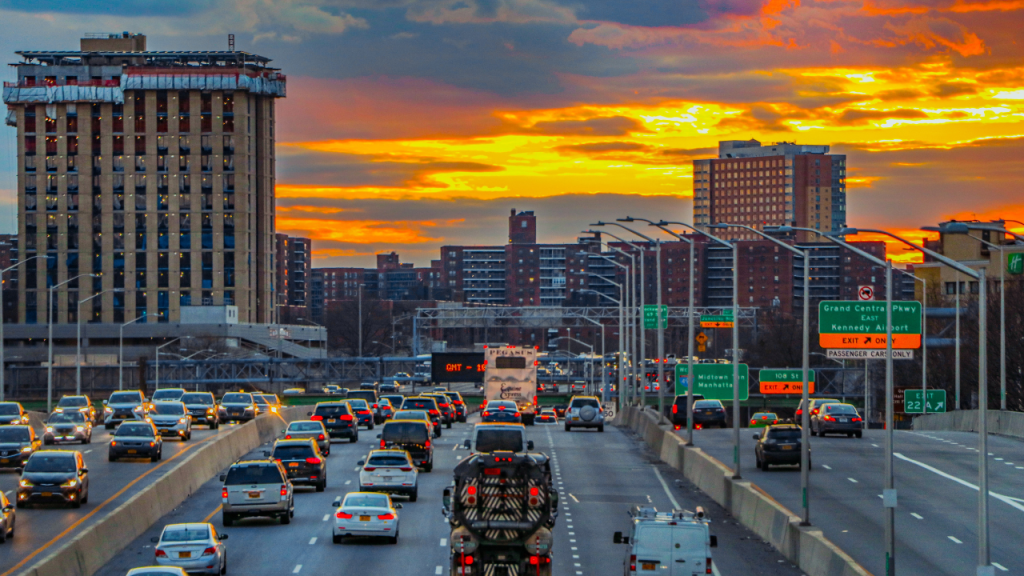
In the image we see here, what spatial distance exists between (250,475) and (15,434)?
15214 mm

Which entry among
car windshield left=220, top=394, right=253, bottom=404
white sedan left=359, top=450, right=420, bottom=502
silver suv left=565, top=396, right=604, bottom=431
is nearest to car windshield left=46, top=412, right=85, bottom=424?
car windshield left=220, top=394, right=253, bottom=404

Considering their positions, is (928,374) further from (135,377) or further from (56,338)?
(56,338)

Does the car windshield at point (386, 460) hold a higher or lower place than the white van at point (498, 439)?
lower

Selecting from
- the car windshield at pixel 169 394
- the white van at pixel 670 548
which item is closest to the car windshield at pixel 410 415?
the car windshield at pixel 169 394

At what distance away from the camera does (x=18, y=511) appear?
38.0m

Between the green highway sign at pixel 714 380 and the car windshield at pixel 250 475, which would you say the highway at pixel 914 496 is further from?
the car windshield at pixel 250 475

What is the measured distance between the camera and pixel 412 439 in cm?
4981

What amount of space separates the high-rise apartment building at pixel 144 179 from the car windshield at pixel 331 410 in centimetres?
12674

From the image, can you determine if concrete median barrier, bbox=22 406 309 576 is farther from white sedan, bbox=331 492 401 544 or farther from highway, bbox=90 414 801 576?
white sedan, bbox=331 492 401 544

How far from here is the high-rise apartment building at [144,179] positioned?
→ 190125mm

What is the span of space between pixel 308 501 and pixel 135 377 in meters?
118

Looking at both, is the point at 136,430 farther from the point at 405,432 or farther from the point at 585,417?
the point at 585,417

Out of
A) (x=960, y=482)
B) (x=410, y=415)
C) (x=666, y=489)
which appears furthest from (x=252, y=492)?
(x=960, y=482)

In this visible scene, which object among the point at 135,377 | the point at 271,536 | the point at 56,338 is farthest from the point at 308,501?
the point at 56,338
